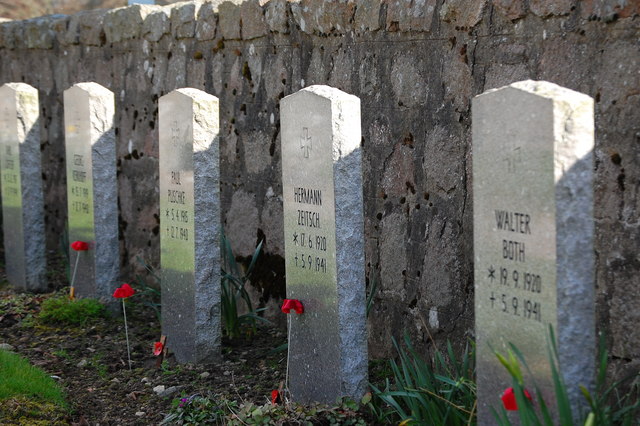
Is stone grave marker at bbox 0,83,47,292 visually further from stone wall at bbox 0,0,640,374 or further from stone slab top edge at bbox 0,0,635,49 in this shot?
stone slab top edge at bbox 0,0,635,49

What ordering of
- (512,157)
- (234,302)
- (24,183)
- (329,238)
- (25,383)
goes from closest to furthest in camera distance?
(512,157) < (329,238) < (25,383) < (234,302) < (24,183)

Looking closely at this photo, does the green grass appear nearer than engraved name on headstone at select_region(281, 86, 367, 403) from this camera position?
No

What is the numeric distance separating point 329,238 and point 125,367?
168cm

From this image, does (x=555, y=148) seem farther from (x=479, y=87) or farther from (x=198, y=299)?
(x=198, y=299)

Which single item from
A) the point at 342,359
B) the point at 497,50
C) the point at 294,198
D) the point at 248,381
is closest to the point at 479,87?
the point at 497,50

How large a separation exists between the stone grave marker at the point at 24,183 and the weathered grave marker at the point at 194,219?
206 cm

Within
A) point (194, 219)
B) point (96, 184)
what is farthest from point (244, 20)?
point (194, 219)

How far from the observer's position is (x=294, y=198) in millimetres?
4297

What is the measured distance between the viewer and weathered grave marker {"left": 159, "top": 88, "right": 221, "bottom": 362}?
16.3ft

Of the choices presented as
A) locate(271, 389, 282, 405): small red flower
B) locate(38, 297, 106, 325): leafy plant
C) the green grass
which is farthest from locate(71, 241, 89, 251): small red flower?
locate(271, 389, 282, 405): small red flower

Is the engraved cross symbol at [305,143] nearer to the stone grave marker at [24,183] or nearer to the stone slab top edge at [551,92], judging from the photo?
the stone slab top edge at [551,92]

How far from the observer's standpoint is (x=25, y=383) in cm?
447

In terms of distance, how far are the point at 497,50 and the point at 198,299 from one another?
81.2 inches

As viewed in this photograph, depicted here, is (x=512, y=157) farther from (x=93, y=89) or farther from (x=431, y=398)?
(x=93, y=89)
